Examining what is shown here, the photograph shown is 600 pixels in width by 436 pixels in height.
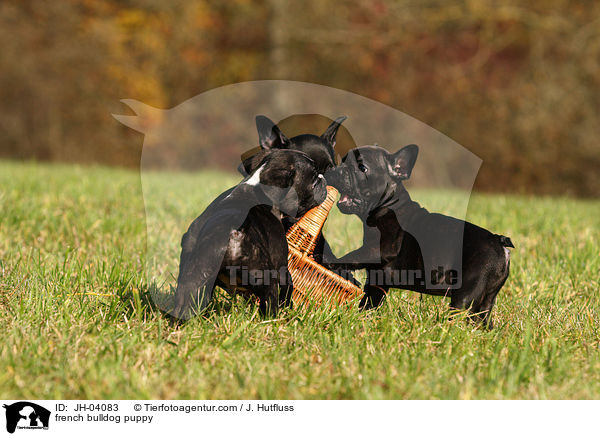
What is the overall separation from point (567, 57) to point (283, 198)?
17.8 meters

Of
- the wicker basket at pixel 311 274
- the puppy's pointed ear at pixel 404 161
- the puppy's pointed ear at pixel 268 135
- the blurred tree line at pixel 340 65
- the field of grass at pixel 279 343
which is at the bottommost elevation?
the field of grass at pixel 279 343

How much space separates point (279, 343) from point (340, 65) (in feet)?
62.9

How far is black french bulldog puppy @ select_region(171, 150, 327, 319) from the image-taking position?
132 inches

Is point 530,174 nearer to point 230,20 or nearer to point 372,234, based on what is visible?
point 230,20

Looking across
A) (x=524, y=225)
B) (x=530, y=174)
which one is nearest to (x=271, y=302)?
(x=524, y=225)

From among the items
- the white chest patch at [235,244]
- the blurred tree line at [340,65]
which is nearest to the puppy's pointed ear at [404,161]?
the white chest patch at [235,244]

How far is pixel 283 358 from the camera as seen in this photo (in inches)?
127

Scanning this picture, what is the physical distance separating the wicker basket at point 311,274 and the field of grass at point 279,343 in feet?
0.47

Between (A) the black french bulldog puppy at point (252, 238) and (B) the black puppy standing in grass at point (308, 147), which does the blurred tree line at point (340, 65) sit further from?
(A) the black french bulldog puppy at point (252, 238)

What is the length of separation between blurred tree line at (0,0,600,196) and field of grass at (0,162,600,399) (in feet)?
45.3
